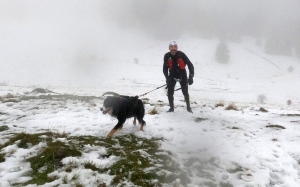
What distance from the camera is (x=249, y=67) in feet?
262

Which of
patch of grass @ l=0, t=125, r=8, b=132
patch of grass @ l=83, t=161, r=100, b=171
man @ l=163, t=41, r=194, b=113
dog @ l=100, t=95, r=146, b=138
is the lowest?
patch of grass @ l=83, t=161, r=100, b=171

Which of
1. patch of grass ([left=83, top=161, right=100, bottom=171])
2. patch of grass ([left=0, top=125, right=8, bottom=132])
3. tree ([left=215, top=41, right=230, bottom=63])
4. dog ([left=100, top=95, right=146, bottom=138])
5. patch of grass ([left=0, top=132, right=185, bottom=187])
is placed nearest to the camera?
patch of grass ([left=0, top=132, right=185, bottom=187])

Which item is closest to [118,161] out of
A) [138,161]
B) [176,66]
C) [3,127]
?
[138,161]

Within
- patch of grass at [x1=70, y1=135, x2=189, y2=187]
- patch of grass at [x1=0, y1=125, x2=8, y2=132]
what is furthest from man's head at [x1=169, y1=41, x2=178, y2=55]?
patch of grass at [x1=0, y1=125, x2=8, y2=132]

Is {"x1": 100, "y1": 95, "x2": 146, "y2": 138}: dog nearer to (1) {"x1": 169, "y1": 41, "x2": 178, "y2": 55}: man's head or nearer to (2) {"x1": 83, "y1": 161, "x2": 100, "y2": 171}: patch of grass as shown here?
(2) {"x1": 83, "y1": 161, "x2": 100, "y2": 171}: patch of grass

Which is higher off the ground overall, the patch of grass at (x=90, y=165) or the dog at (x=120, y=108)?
the dog at (x=120, y=108)

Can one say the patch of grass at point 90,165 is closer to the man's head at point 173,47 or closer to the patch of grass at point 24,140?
the patch of grass at point 24,140

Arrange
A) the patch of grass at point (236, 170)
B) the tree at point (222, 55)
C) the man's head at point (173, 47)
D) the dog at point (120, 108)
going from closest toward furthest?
1. the patch of grass at point (236, 170)
2. the dog at point (120, 108)
3. the man's head at point (173, 47)
4. the tree at point (222, 55)

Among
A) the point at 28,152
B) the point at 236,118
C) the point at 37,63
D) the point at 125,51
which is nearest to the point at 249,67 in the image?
the point at 125,51

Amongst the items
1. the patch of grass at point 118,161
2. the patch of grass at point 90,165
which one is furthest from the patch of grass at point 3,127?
the patch of grass at point 90,165

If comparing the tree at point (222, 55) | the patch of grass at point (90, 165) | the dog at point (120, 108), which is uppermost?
the tree at point (222, 55)

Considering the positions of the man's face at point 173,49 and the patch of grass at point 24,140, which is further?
the man's face at point 173,49

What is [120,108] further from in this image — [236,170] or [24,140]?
[236,170]

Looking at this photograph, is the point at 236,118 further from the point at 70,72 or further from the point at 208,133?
the point at 70,72
